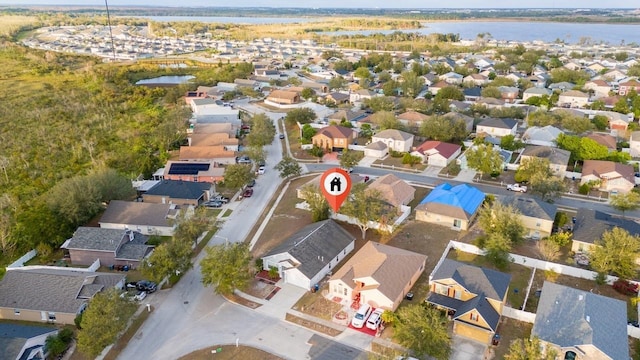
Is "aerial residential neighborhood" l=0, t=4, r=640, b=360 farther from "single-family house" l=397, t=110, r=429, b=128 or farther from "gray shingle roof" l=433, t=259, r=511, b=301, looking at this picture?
"single-family house" l=397, t=110, r=429, b=128

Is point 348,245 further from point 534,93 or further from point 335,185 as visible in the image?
point 534,93

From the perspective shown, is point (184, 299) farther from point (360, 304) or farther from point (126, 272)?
point (360, 304)

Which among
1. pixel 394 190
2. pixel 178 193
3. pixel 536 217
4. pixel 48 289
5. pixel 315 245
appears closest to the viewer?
pixel 48 289

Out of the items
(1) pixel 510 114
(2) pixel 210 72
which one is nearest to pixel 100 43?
(2) pixel 210 72

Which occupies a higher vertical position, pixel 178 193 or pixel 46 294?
pixel 46 294

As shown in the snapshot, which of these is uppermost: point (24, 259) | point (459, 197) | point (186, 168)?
point (459, 197)

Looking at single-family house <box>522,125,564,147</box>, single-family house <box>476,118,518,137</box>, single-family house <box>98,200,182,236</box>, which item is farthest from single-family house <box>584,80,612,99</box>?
single-family house <box>98,200,182,236</box>

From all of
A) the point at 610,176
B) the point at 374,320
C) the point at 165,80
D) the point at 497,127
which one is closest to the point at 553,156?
the point at 610,176
